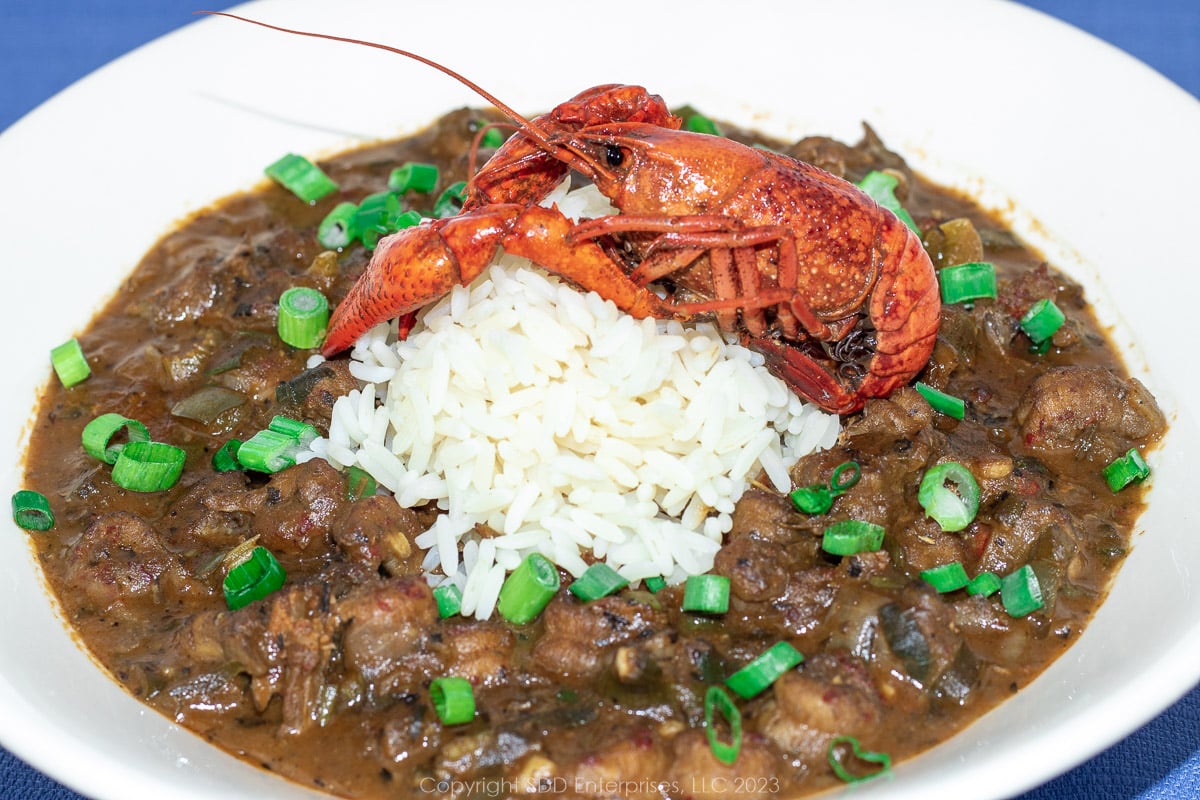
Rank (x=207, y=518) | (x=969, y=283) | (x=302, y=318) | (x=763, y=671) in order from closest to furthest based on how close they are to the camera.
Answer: (x=763, y=671)
(x=207, y=518)
(x=302, y=318)
(x=969, y=283)

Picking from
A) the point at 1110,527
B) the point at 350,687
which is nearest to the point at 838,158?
the point at 1110,527

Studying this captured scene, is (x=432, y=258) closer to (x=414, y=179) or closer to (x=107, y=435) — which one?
(x=107, y=435)

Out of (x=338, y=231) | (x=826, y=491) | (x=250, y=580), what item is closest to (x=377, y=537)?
(x=250, y=580)

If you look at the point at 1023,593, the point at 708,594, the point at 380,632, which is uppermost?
the point at 1023,593

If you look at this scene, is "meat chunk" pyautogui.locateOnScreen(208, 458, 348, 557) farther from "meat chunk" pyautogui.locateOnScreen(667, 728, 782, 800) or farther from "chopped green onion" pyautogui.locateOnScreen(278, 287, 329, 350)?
"meat chunk" pyautogui.locateOnScreen(667, 728, 782, 800)

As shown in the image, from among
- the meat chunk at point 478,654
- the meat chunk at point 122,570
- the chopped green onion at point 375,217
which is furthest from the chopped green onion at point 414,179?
the meat chunk at point 478,654

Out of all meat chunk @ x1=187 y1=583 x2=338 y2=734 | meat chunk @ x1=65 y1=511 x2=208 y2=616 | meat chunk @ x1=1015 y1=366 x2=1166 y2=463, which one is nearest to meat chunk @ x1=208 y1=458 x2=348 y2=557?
meat chunk @ x1=65 y1=511 x2=208 y2=616

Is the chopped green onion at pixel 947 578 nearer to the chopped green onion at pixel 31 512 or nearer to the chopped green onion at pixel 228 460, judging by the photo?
the chopped green onion at pixel 228 460

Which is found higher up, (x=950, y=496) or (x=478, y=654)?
(x=950, y=496)
